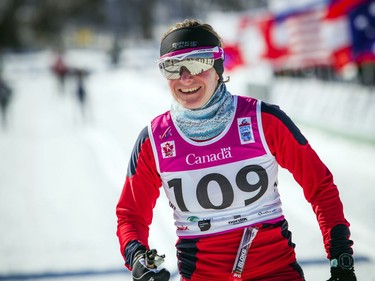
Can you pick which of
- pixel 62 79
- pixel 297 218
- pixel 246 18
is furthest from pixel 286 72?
pixel 62 79

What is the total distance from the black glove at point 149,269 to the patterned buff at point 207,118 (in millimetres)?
523

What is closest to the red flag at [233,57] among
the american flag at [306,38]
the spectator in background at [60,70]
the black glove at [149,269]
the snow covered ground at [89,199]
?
the snow covered ground at [89,199]

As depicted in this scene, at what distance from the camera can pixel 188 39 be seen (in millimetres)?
2633

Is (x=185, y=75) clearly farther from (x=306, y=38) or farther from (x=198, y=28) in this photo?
(x=306, y=38)

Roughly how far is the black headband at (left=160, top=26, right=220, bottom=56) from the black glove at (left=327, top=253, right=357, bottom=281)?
3.28ft

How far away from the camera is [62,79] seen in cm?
3331

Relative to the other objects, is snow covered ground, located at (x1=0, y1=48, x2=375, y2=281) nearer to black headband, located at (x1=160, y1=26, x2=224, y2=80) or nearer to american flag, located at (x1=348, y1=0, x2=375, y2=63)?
american flag, located at (x1=348, y1=0, x2=375, y2=63)

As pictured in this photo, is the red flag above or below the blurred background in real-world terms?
above

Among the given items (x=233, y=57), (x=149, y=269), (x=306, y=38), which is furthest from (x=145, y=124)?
(x=149, y=269)

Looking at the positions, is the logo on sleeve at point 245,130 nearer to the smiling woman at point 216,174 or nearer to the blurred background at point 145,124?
the smiling woman at point 216,174

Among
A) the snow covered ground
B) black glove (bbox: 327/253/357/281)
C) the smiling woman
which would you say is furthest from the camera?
the snow covered ground

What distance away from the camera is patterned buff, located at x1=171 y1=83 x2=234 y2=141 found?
8.50 ft

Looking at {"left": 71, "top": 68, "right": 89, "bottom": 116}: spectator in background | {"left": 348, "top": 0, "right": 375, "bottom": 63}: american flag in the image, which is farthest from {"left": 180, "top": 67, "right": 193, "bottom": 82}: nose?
{"left": 71, "top": 68, "right": 89, "bottom": 116}: spectator in background

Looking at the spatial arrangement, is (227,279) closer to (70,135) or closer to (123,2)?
(70,135)
